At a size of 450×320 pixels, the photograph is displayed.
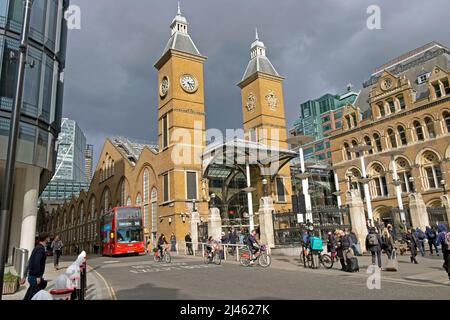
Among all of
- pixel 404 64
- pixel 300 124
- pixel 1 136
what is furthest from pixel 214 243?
pixel 300 124

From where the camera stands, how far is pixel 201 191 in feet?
121

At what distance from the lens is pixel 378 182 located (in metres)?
41.7

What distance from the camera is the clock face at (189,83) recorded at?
39125mm

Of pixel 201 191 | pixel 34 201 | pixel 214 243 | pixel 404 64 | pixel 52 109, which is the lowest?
pixel 214 243

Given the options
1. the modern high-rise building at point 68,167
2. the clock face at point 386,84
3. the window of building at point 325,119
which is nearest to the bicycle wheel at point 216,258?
the clock face at point 386,84

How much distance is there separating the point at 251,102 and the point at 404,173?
21.4m

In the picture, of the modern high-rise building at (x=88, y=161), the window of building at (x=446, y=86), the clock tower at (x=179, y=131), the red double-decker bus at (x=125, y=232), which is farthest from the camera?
the modern high-rise building at (x=88, y=161)

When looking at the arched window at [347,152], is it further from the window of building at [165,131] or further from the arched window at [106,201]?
the arched window at [106,201]

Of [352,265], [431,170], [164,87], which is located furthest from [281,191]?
[352,265]

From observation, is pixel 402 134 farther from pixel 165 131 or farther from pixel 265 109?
pixel 165 131
